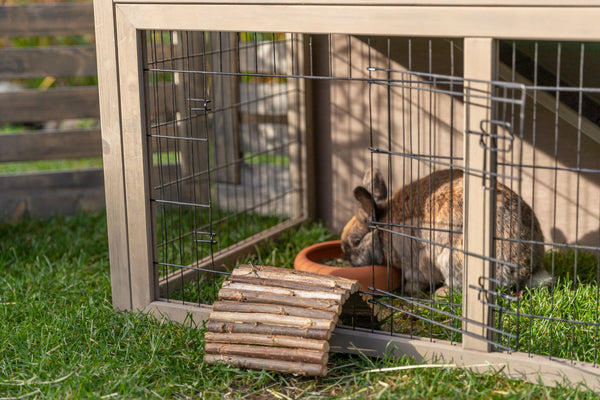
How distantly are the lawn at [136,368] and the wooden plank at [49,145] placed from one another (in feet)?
6.62

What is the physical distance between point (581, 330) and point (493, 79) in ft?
4.80

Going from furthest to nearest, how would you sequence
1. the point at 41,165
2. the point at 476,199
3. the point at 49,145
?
1. the point at 41,165
2. the point at 49,145
3. the point at 476,199

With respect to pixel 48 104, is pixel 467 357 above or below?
below

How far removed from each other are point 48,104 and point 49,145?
0.36 m

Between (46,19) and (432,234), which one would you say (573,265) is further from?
(46,19)

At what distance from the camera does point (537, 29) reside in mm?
3135

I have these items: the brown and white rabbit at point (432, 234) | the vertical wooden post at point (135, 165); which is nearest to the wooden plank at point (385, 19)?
the vertical wooden post at point (135, 165)

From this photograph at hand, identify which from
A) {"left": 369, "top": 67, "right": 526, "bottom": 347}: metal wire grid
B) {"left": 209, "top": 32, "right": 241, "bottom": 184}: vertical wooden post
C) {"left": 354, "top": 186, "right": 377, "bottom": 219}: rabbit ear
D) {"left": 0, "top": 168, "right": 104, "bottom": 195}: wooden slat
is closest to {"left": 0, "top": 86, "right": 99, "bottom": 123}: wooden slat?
{"left": 0, "top": 168, "right": 104, "bottom": 195}: wooden slat

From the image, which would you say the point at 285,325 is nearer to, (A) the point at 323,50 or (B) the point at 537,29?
(B) the point at 537,29

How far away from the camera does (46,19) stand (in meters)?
6.41

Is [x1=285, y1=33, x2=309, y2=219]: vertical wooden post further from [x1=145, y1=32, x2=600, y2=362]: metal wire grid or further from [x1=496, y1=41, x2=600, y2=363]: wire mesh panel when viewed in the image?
[x1=496, y1=41, x2=600, y2=363]: wire mesh panel

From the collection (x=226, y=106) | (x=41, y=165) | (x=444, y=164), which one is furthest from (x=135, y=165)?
(x=41, y=165)

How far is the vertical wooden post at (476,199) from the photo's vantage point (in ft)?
10.8

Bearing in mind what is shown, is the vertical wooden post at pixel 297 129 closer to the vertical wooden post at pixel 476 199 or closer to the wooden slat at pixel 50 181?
the wooden slat at pixel 50 181
